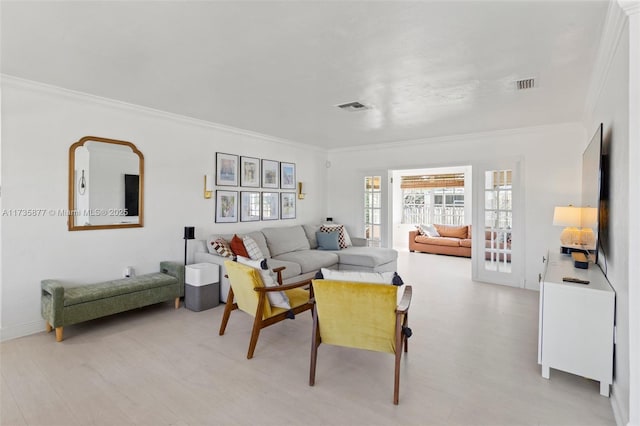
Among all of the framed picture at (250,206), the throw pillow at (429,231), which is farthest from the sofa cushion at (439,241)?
the framed picture at (250,206)

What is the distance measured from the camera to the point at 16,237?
10.6 feet

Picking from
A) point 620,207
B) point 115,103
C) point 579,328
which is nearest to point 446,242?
point 579,328

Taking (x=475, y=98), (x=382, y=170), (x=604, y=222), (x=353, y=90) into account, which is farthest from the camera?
(x=382, y=170)

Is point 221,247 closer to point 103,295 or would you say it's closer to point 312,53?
point 103,295

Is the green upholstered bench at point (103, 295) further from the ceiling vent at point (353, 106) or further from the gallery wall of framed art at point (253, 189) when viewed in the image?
the ceiling vent at point (353, 106)

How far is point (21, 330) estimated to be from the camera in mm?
3264

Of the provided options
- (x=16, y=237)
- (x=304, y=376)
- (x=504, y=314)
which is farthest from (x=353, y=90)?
(x=16, y=237)

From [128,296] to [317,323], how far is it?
238cm

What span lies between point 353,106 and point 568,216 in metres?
2.85

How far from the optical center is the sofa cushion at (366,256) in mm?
5363

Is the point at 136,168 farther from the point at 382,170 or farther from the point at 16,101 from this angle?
the point at 382,170

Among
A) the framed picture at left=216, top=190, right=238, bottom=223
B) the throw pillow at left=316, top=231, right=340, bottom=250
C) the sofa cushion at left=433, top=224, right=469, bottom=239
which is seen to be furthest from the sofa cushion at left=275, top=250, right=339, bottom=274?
the sofa cushion at left=433, top=224, right=469, bottom=239

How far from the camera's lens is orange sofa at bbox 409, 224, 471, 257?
808cm

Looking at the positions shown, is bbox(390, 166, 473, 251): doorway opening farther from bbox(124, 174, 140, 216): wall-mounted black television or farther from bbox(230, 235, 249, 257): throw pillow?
bbox(124, 174, 140, 216): wall-mounted black television
